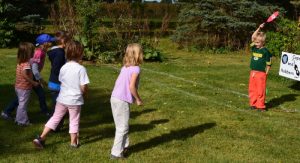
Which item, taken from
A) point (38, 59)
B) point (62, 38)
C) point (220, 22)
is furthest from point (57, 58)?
point (220, 22)

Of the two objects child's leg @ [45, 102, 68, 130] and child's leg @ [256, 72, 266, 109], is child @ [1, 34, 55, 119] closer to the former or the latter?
child's leg @ [45, 102, 68, 130]

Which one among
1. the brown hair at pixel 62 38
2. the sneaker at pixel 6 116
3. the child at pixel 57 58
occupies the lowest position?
the sneaker at pixel 6 116

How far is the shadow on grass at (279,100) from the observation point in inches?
403

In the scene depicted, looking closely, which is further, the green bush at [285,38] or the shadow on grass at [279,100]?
the green bush at [285,38]

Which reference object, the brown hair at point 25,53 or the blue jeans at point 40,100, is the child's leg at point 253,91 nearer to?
the blue jeans at point 40,100

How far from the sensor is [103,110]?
9.06 m

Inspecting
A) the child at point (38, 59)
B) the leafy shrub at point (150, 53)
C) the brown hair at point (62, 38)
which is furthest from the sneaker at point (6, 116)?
the leafy shrub at point (150, 53)

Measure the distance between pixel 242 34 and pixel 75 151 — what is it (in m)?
17.5

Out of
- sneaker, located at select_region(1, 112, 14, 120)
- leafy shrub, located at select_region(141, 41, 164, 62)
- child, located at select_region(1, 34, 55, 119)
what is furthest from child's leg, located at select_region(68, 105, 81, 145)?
leafy shrub, located at select_region(141, 41, 164, 62)

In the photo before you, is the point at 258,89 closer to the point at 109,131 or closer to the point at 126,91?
the point at 109,131

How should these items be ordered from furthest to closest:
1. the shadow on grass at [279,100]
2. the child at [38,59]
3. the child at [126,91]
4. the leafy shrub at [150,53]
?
1. the leafy shrub at [150,53]
2. the shadow on grass at [279,100]
3. the child at [38,59]
4. the child at [126,91]

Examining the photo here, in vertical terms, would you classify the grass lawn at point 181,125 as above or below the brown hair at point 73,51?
below

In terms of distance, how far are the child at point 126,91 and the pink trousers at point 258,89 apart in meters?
4.06

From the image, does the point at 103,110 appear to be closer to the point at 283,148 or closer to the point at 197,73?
the point at 283,148
